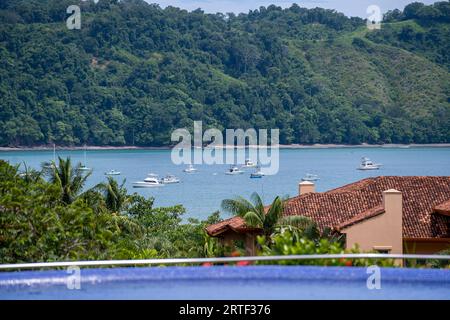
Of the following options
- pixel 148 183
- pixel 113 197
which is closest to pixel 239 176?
pixel 148 183

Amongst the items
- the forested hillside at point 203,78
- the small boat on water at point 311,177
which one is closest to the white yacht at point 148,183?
the small boat on water at point 311,177

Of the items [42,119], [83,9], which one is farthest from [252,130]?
[83,9]

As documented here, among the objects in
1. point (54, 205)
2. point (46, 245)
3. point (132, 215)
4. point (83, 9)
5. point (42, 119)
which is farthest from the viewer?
point (83, 9)

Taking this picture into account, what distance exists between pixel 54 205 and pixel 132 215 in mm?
23452

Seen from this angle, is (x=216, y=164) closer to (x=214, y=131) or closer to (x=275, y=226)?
(x=214, y=131)

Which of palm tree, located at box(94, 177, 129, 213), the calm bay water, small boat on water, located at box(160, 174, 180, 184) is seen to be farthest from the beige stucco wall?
small boat on water, located at box(160, 174, 180, 184)

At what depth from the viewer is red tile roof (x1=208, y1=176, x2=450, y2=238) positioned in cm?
2422

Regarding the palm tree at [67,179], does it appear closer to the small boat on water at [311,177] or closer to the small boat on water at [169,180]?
the small boat on water at [169,180]

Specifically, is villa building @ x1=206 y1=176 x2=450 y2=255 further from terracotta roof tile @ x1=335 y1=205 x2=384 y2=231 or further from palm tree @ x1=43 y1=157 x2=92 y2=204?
palm tree @ x1=43 y1=157 x2=92 y2=204

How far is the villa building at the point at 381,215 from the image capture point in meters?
23.0

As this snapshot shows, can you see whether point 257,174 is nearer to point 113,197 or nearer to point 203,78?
point 203,78

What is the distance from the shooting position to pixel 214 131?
130375 millimetres

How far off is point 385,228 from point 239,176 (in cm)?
9727
